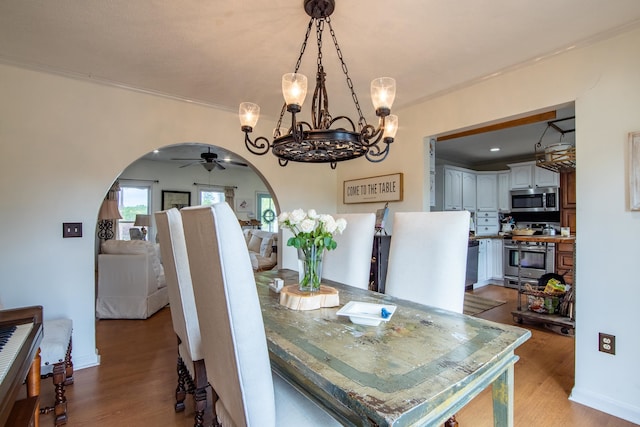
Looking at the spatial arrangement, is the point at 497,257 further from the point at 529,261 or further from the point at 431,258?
the point at 431,258

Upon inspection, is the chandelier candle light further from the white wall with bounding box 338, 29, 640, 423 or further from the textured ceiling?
the white wall with bounding box 338, 29, 640, 423

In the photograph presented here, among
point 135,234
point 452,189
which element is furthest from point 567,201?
point 135,234

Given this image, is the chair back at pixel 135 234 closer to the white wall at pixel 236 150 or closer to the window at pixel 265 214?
the window at pixel 265 214

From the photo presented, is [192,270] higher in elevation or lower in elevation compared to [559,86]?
lower

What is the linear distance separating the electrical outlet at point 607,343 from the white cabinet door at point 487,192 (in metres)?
4.30

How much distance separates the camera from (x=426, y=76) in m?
2.55

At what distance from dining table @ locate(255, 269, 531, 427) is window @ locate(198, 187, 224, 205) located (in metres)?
6.39

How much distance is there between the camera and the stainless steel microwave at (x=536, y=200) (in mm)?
5141

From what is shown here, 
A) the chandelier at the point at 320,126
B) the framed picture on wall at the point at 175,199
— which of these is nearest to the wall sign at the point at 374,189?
the chandelier at the point at 320,126

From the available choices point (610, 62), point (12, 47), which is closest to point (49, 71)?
point (12, 47)

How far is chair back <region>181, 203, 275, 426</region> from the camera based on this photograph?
82 centimetres

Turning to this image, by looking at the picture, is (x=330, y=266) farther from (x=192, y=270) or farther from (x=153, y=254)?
(x=153, y=254)

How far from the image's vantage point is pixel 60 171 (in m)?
2.46

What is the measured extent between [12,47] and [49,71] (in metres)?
0.29
